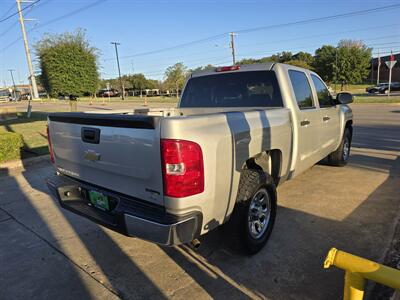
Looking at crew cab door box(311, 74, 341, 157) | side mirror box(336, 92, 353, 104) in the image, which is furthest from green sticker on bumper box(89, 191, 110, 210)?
side mirror box(336, 92, 353, 104)

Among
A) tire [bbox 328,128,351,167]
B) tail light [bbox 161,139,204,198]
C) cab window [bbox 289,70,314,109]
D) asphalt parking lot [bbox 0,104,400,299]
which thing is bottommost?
asphalt parking lot [bbox 0,104,400,299]

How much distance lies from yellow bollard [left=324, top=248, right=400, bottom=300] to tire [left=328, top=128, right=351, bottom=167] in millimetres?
5014

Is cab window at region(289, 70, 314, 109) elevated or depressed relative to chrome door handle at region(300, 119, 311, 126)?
elevated

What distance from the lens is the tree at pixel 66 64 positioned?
1155 centimetres

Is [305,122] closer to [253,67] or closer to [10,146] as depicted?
[253,67]

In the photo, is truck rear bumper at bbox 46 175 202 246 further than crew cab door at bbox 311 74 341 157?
No

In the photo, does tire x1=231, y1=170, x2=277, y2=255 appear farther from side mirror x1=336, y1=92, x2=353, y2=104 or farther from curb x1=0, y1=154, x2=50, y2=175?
curb x1=0, y1=154, x2=50, y2=175

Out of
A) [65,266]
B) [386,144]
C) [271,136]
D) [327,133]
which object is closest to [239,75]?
[271,136]

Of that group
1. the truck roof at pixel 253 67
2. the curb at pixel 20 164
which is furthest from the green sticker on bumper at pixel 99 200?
the curb at pixel 20 164

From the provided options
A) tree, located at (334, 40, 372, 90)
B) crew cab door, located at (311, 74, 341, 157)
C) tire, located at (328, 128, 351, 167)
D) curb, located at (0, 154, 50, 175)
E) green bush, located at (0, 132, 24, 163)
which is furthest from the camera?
tree, located at (334, 40, 372, 90)

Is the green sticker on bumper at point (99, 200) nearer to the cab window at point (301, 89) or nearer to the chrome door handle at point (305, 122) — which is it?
the chrome door handle at point (305, 122)

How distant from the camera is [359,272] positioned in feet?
4.88

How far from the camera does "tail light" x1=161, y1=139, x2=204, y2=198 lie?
2.32 meters

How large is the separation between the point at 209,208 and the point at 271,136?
120 cm
